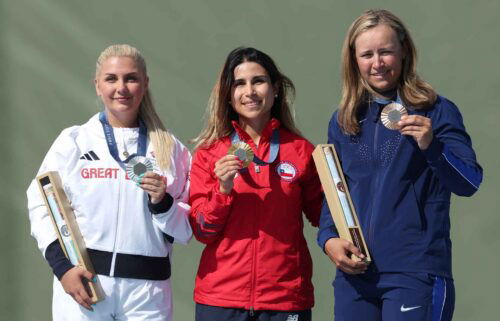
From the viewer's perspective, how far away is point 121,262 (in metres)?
3.42

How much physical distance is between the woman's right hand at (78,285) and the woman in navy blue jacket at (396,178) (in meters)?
0.93

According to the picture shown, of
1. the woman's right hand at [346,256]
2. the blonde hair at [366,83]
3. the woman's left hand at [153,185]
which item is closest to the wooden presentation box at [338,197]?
the woman's right hand at [346,256]

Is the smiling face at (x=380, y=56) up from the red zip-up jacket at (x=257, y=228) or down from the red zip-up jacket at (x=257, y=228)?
up

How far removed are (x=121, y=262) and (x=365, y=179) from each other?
1.03 metres

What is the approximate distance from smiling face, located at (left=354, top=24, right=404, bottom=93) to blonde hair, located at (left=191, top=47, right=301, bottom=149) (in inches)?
21.6

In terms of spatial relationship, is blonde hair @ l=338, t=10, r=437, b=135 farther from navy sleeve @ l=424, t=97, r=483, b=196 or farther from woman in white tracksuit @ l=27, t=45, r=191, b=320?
woman in white tracksuit @ l=27, t=45, r=191, b=320

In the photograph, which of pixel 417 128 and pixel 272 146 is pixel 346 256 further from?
pixel 272 146

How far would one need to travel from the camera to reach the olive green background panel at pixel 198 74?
167 inches

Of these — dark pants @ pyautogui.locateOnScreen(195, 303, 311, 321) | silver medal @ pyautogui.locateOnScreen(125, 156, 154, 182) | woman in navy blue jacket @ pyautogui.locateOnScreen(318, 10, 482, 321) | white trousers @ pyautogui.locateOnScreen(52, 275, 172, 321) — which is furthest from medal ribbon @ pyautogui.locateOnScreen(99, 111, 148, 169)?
woman in navy blue jacket @ pyautogui.locateOnScreen(318, 10, 482, 321)

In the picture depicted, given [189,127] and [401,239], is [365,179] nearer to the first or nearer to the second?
[401,239]

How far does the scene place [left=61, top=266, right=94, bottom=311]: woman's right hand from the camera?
3.35 metres

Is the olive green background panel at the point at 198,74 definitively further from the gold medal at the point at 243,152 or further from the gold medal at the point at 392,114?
the gold medal at the point at 392,114

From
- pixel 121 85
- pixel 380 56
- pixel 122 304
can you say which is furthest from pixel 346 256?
pixel 121 85

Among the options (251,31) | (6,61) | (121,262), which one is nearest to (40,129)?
(6,61)
